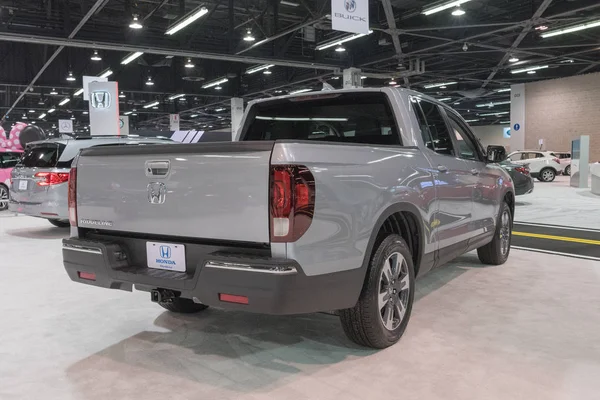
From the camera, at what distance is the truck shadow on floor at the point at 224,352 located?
8.91 ft

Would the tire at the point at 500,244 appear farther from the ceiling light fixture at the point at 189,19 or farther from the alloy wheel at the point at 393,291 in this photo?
the ceiling light fixture at the point at 189,19

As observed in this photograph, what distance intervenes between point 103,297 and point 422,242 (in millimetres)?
2874

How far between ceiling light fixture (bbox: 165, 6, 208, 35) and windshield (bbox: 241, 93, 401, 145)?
362 inches

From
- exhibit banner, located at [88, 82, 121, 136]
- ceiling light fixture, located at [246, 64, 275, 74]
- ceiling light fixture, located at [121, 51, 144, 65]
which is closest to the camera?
exhibit banner, located at [88, 82, 121, 136]

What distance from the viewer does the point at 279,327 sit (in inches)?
139

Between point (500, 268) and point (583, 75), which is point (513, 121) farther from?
point (500, 268)

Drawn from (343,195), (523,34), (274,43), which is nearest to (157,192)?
(343,195)

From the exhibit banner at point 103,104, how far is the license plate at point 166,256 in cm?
1215

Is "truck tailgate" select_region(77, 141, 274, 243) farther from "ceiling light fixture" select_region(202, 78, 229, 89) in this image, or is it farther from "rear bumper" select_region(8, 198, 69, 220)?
"ceiling light fixture" select_region(202, 78, 229, 89)

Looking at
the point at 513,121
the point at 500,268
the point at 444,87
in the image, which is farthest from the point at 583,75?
the point at 500,268

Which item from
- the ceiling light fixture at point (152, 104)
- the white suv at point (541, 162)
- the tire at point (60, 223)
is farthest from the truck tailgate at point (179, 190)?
the ceiling light fixture at point (152, 104)

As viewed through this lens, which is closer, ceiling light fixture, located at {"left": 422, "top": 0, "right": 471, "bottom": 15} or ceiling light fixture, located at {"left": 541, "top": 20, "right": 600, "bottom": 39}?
ceiling light fixture, located at {"left": 422, "top": 0, "right": 471, "bottom": 15}

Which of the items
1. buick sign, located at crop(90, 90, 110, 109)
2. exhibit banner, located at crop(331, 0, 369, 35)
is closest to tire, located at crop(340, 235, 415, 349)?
A: exhibit banner, located at crop(331, 0, 369, 35)

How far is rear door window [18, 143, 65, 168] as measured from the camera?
780 centimetres
